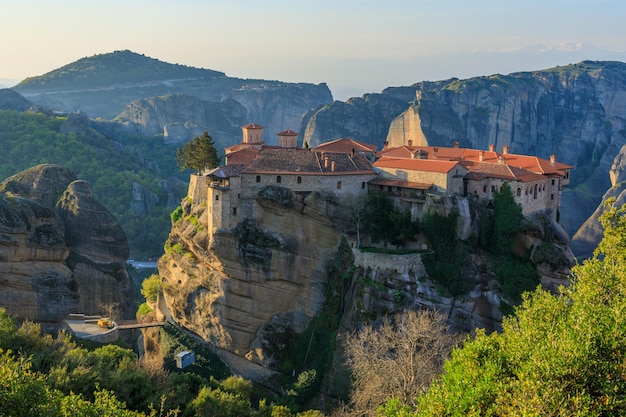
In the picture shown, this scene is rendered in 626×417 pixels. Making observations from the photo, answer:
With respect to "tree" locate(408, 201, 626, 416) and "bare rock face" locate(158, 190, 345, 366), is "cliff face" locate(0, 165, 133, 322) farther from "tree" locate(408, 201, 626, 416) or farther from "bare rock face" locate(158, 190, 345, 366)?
"tree" locate(408, 201, 626, 416)

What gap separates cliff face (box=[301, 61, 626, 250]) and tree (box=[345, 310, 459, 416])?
6821 cm

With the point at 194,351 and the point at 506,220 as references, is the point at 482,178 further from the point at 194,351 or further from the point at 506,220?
the point at 194,351

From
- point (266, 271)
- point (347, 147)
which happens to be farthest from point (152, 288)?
point (347, 147)

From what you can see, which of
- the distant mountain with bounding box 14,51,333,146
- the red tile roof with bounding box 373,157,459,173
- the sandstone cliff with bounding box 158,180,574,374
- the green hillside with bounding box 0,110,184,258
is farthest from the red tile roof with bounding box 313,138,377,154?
the distant mountain with bounding box 14,51,333,146

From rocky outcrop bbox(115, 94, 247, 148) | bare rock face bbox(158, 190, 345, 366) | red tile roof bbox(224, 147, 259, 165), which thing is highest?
rocky outcrop bbox(115, 94, 247, 148)

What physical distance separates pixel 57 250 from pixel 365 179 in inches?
827

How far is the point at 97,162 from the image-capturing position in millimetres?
89562

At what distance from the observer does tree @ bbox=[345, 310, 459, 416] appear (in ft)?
98.9

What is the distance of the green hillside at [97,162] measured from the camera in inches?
3159

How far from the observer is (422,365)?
30.6 m

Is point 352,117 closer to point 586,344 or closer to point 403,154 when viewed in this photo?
point 403,154

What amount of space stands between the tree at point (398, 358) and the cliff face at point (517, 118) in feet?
224

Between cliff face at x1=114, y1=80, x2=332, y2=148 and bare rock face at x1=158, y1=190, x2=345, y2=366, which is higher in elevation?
cliff face at x1=114, y1=80, x2=332, y2=148

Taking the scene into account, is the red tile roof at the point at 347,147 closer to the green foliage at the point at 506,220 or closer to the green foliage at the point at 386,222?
the green foliage at the point at 386,222
